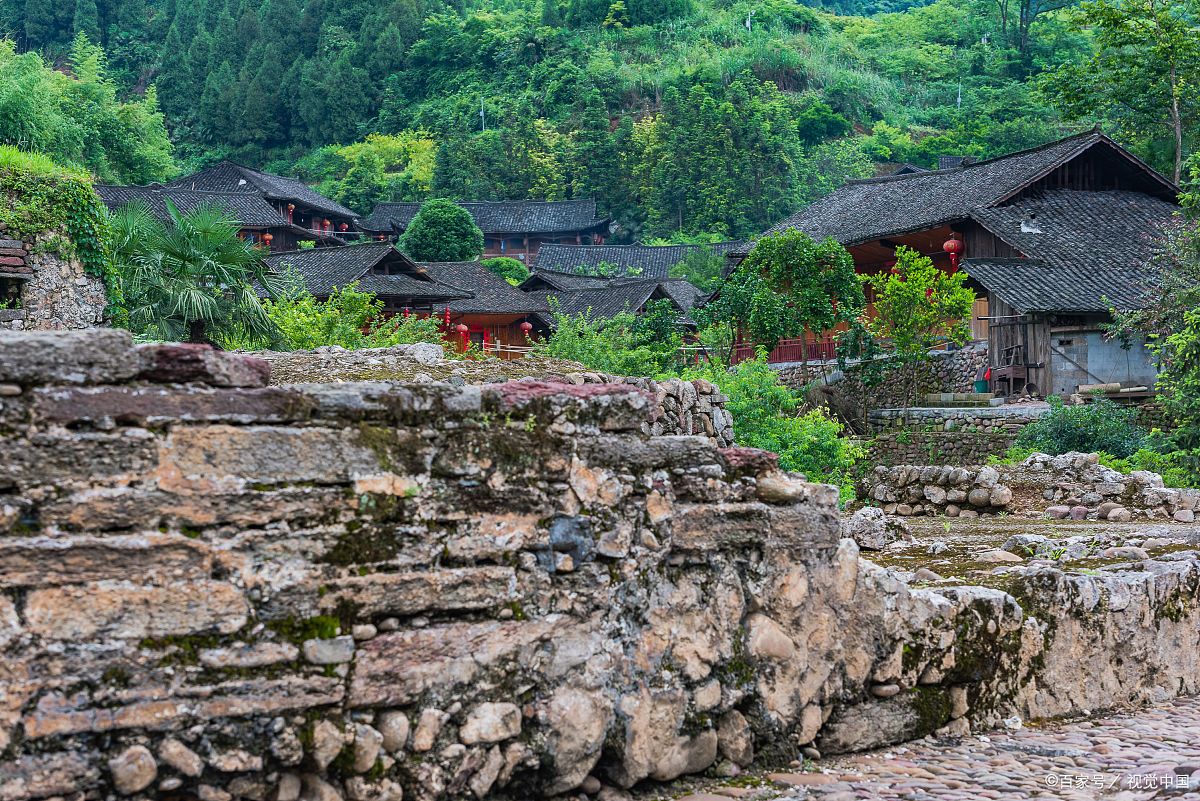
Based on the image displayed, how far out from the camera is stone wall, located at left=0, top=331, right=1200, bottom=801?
3.55 metres

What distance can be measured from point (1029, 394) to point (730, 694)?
23.8 m

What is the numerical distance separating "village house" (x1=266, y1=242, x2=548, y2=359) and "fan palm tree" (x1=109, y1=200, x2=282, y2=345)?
17.5m

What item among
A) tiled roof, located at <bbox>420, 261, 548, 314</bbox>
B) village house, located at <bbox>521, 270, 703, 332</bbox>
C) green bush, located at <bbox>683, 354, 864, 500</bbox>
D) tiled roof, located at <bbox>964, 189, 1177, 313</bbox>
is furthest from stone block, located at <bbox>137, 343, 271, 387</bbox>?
tiled roof, located at <bbox>420, 261, 548, 314</bbox>

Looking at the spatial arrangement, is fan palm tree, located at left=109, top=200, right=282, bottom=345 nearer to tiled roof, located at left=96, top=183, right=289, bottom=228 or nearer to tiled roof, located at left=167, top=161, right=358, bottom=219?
tiled roof, located at left=96, top=183, right=289, bottom=228

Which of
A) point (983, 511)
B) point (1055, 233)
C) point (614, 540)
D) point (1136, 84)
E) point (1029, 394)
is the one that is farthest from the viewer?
point (1136, 84)

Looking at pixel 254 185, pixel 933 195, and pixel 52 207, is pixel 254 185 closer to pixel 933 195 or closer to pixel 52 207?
pixel 933 195

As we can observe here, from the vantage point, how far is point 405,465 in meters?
4.03

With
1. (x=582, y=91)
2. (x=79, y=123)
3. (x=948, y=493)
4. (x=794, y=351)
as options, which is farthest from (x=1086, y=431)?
(x=582, y=91)

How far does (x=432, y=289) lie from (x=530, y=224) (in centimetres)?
2678

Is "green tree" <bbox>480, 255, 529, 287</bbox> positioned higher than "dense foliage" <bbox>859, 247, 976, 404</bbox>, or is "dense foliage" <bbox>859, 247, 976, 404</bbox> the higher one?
"green tree" <bbox>480, 255, 529, 287</bbox>

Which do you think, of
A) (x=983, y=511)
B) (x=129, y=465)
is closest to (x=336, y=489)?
A: (x=129, y=465)

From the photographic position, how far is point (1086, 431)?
2161 centimetres

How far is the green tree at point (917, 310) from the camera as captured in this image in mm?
27172

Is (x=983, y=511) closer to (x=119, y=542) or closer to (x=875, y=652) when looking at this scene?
(x=875, y=652)
